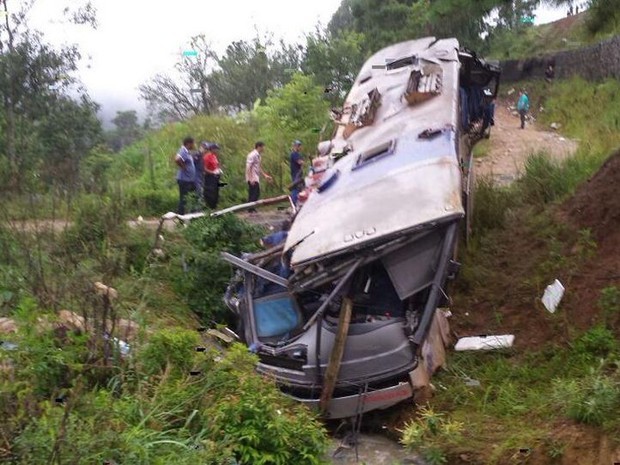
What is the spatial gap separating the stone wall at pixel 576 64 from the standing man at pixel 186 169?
1207cm

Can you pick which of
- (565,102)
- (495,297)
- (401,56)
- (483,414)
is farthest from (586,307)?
(565,102)

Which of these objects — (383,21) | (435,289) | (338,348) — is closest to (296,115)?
(383,21)

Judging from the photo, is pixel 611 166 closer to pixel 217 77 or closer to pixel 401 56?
pixel 401 56

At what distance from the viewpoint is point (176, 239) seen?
7.80 m

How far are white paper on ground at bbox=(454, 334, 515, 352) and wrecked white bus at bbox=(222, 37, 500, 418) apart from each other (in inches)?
14.7

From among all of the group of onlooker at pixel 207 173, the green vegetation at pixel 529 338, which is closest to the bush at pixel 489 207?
the green vegetation at pixel 529 338

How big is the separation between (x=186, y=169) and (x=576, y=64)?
1440 cm

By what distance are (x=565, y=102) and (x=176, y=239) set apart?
43.3ft

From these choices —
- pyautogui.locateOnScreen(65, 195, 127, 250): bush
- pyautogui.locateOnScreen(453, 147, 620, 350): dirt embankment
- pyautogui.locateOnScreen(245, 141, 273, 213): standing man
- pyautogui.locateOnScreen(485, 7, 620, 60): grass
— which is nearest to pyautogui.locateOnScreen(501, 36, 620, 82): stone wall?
pyautogui.locateOnScreen(485, 7, 620, 60): grass

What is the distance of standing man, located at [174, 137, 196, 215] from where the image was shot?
360 inches

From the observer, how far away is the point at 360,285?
5.54 meters

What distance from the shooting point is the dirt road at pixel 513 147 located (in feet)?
38.8

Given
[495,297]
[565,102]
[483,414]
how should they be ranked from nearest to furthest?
[483,414] < [495,297] < [565,102]

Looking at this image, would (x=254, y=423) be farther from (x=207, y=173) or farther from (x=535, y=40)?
(x=535, y=40)
